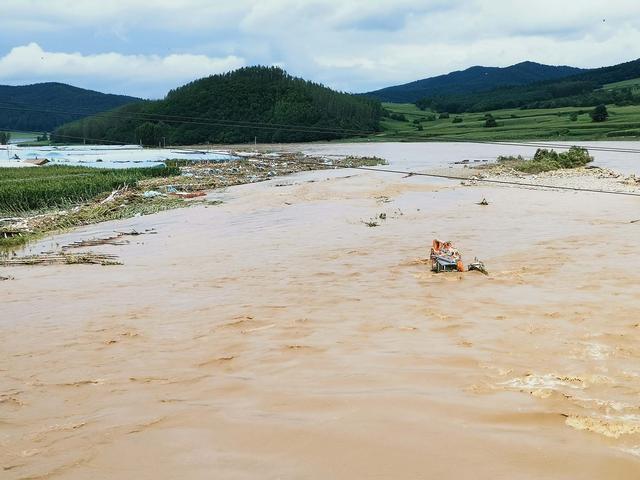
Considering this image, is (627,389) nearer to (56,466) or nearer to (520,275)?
(56,466)

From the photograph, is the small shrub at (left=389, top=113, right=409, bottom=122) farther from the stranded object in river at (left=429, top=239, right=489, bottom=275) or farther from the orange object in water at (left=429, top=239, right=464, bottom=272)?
the stranded object in river at (left=429, top=239, right=489, bottom=275)

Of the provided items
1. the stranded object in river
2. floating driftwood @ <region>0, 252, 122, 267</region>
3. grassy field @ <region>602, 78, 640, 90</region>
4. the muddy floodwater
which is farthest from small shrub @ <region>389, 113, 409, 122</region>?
the stranded object in river

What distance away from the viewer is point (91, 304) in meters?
9.82

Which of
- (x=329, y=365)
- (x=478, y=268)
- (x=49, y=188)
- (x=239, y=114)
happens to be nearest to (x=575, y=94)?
(x=239, y=114)

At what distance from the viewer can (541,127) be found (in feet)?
259

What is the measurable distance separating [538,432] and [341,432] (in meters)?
1.39

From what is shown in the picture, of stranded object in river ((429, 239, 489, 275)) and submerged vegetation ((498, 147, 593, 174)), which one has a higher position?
submerged vegetation ((498, 147, 593, 174))

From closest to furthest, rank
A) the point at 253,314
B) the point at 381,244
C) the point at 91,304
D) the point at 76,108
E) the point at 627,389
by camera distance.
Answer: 1. the point at 627,389
2. the point at 253,314
3. the point at 91,304
4. the point at 381,244
5. the point at 76,108

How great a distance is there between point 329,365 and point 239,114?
12028 cm

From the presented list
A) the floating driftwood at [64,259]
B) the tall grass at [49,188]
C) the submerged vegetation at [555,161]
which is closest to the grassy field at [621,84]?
the submerged vegetation at [555,161]

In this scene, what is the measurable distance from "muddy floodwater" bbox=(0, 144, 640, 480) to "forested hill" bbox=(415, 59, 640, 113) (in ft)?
310

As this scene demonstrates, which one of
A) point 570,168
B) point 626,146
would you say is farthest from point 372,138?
point 570,168

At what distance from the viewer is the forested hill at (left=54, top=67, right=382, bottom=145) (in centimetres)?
10912

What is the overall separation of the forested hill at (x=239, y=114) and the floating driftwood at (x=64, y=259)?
8975cm
